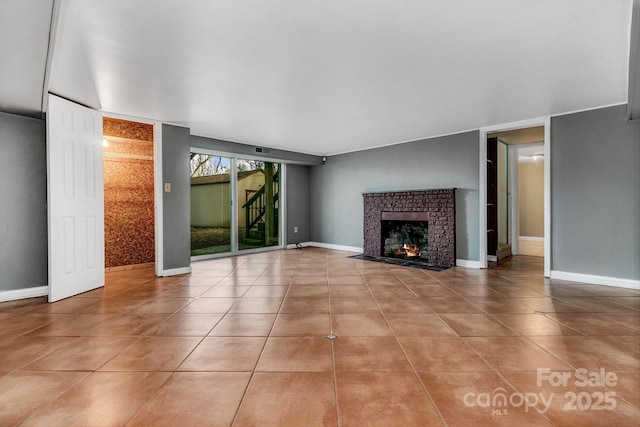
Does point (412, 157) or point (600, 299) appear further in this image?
point (412, 157)

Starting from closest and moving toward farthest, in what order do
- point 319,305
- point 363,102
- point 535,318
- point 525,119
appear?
1. point 535,318
2. point 319,305
3. point 363,102
4. point 525,119

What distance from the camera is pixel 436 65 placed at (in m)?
2.57

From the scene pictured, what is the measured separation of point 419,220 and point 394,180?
0.97 metres

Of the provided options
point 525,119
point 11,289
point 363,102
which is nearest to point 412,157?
point 525,119

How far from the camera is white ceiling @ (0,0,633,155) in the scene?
185 cm

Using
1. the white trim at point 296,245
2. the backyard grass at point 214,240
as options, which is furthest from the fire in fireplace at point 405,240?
the backyard grass at point 214,240

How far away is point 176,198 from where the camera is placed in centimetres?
441

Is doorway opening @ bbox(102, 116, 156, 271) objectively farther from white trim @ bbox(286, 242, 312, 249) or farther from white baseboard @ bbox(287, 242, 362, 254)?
white baseboard @ bbox(287, 242, 362, 254)

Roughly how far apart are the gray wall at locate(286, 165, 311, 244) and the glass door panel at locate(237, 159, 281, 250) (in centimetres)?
29

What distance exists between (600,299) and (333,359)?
310cm

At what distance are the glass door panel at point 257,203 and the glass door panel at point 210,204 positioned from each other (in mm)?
275

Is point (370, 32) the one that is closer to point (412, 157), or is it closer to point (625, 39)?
point (625, 39)

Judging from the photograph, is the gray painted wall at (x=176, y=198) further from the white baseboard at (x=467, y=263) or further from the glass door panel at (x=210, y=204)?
the white baseboard at (x=467, y=263)

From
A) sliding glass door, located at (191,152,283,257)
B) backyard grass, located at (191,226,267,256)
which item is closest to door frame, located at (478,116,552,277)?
sliding glass door, located at (191,152,283,257)
